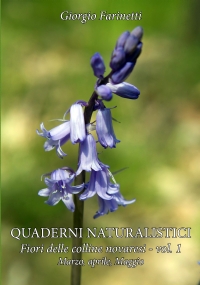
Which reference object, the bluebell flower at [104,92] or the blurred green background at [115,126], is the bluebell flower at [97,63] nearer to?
the bluebell flower at [104,92]

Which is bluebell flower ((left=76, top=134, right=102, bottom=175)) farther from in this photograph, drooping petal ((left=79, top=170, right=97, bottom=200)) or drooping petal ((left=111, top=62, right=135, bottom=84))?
drooping petal ((left=111, top=62, right=135, bottom=84))

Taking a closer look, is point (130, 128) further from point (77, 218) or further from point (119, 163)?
point (77, 218)

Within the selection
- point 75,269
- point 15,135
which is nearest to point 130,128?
point 15,135

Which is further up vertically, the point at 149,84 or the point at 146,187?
the point at 149,84
